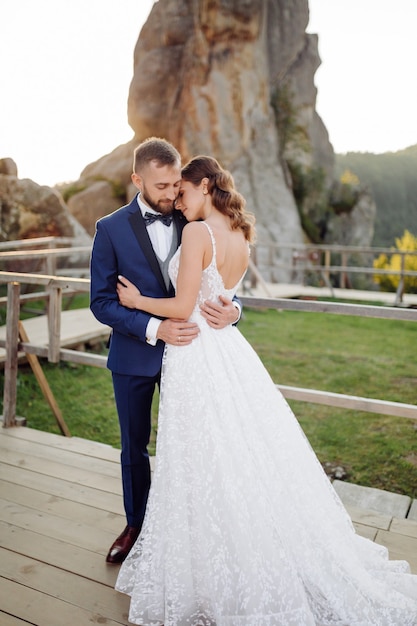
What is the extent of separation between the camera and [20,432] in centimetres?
380

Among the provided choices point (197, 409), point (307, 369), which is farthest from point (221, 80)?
point (197, 409)

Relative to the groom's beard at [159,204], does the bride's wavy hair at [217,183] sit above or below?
above

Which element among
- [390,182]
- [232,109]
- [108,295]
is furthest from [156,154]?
[390,182]

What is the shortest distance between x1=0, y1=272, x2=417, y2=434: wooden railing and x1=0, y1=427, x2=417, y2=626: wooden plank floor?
53cm

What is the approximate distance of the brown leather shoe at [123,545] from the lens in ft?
→ 7.70

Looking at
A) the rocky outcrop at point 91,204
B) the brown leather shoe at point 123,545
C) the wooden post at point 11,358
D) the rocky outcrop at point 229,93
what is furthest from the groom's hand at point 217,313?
the rocky outcrop at point 91,204

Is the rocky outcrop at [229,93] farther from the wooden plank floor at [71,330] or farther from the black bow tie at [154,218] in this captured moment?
the black bow tie at [154,218]

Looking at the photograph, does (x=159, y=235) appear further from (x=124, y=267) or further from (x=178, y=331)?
(x=178, y=331)

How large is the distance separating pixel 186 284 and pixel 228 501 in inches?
31.0

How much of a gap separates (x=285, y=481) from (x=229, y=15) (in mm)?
18311

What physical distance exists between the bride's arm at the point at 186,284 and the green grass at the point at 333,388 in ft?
8.87

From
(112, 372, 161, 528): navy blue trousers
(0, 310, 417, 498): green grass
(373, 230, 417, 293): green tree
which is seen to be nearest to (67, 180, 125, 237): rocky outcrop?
(373, 230, 417, 293): green tree

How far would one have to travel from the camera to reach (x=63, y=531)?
258cm

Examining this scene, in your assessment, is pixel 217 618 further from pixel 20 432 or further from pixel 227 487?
pixel 20 432
